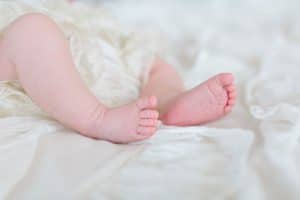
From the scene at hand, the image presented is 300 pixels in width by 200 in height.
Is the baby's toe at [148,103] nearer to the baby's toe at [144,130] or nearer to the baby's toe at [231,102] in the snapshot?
the baby's toe at [144,130]

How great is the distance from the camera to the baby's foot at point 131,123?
77 cm

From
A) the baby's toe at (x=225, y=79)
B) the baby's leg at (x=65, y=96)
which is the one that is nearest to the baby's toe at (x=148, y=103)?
the baby's leg at (x=65, y=96)

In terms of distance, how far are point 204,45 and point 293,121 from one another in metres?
0.46

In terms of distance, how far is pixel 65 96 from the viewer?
784mm

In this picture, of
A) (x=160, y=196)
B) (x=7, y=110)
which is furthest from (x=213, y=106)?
(x=7, y=110)

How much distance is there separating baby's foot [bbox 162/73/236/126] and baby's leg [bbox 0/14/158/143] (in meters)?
0.08

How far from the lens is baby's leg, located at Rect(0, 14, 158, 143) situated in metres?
0.78

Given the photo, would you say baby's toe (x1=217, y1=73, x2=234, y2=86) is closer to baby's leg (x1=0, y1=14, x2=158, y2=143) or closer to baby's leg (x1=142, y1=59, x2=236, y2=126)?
baby's leg (x1=142, y1=59, x2=236, y2=126)

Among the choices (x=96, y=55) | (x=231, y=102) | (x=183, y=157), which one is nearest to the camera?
(x=183, y=157)

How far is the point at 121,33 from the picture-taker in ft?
3.66

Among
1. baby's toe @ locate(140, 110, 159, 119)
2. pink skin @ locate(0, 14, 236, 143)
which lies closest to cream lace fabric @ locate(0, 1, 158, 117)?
pink skin @ locate(0, 14, 236, 143)

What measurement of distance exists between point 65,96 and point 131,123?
0.11 meters

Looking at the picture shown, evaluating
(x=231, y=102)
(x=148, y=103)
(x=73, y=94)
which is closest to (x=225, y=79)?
(x=231, y=102)

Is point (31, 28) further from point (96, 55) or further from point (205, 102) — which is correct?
point (205, 102)
